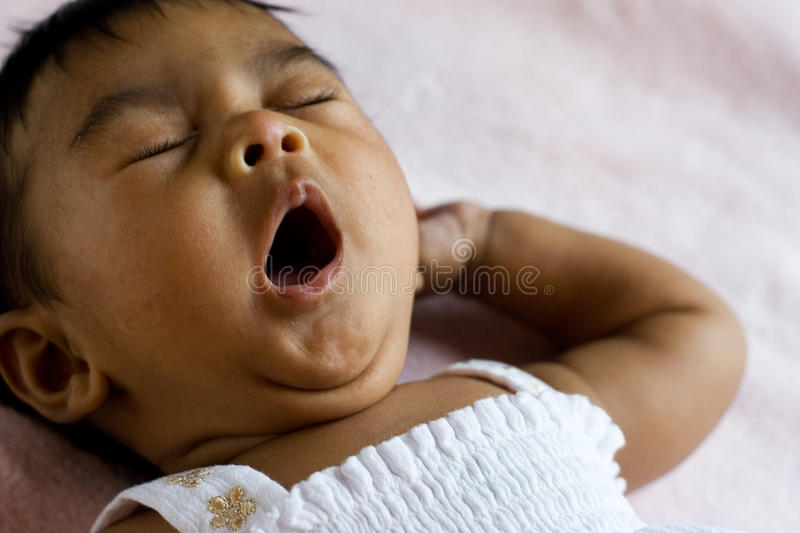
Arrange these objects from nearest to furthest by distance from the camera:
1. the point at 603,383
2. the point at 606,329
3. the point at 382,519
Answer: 1. the point at 382,519
2. the point at 603,383
3. the point at 606,329

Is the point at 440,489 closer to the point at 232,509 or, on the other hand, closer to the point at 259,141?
the point at 232,509

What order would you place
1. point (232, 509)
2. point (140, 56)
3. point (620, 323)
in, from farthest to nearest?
1. point (620, 323)
2. point (140, 56)
3. point (232, 509)

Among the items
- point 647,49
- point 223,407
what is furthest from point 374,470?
point 647,49

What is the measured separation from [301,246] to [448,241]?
12.5 inches

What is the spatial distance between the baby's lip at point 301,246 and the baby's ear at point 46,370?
242mm

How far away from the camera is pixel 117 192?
897mm

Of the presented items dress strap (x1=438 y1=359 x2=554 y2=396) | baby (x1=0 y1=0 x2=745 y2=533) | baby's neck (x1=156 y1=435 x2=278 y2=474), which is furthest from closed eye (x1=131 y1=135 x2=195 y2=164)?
dress strap (x1=438 y1=359 x2=554 y2=396)

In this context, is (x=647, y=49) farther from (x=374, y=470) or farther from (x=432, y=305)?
(x=374, y=470)

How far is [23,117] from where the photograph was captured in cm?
97

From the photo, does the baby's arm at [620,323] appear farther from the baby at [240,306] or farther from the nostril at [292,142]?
the nostril at [292,142]

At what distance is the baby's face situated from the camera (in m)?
0.87

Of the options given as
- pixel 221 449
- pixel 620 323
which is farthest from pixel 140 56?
pixel 620 323

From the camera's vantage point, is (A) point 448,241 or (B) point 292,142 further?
(A) point 448,241

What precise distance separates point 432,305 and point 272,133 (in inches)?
20.6
